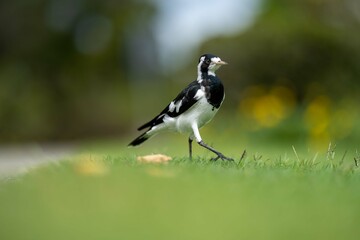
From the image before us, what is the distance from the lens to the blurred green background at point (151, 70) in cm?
1623

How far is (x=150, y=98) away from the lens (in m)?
30.6

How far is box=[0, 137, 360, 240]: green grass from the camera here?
379 cm

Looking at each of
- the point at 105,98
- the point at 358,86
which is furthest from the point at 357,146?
the point at 105,98

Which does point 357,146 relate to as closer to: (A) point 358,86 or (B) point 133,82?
(A) point 358,86

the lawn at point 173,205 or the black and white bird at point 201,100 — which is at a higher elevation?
the black and white bird at point 201,100

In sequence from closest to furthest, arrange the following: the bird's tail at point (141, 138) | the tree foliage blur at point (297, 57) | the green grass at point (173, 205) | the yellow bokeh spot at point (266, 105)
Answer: the green grass at point (173, 205), the bird's tail at point (141, 138), the yellow bokeh spot at point (266, 105), the tree foliage blur at point (297, 57)

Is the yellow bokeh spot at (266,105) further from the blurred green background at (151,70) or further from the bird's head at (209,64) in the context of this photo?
the bird's head at (209,64)

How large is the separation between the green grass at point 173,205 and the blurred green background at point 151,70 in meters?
9.20

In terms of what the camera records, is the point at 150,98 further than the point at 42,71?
Yes

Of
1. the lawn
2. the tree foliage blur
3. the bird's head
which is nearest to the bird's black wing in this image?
the bird's head

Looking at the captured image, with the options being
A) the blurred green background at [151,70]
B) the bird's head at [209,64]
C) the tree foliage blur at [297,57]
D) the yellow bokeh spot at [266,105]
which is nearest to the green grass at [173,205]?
the bird's head at [209,64]

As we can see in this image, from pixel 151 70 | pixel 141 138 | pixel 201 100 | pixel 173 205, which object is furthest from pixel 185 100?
pixel 151 70

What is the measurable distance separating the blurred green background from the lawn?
9173 mm

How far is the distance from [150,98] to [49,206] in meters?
26.5
